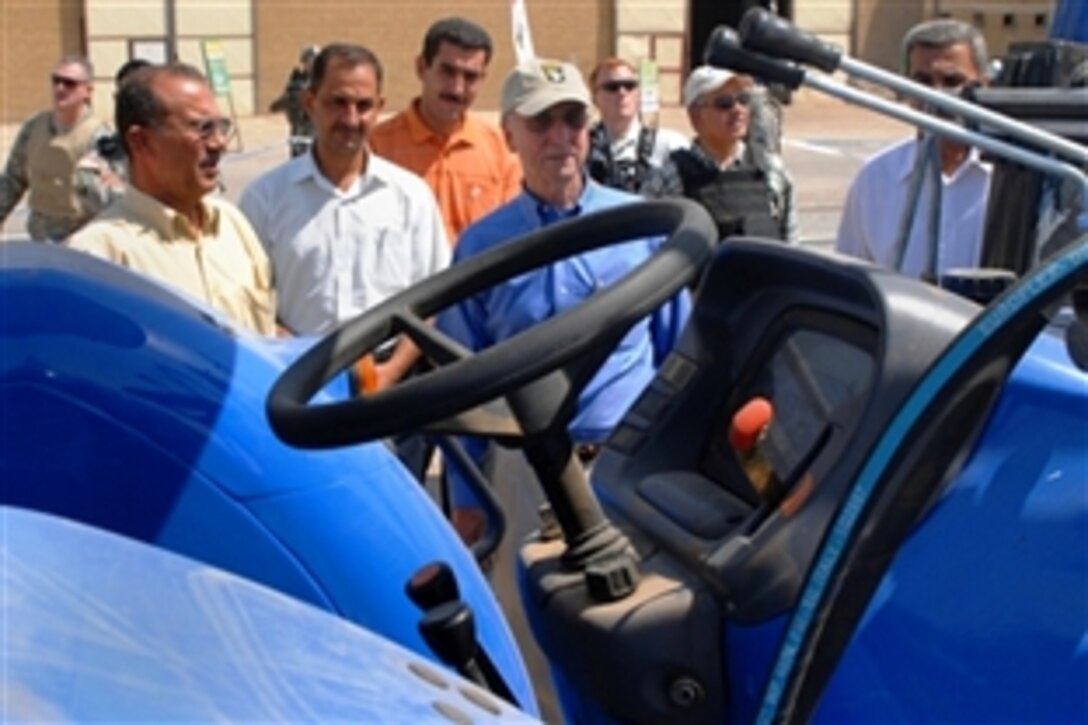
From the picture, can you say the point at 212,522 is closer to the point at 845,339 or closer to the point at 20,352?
the point at 20,352

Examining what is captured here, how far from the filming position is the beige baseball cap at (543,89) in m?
4.59

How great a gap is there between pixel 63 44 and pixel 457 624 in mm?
25386

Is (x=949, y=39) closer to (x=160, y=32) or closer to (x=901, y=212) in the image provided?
(x=901, y=212)

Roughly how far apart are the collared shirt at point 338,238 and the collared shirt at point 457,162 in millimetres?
909

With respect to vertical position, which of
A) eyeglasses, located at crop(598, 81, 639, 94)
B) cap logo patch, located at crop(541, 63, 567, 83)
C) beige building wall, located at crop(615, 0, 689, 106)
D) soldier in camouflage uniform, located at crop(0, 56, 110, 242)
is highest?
cap logo patch, located at crop(541, 63, 567, 83)

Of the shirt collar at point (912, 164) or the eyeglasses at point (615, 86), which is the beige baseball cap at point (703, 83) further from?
the shirt collar at point (912, 164)

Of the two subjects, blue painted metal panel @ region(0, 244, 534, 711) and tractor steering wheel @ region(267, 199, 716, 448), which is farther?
blue painted metal panel @ region(0, 244, 534, 711)

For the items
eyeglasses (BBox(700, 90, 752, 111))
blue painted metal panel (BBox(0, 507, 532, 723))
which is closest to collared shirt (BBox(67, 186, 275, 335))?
blue painted metal panel (BBox(0, 507, 532, 723))

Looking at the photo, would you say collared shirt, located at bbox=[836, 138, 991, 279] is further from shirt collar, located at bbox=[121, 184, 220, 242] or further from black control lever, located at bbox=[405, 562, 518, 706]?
black control lever, located at bbox=[405, 562, 518, 706]

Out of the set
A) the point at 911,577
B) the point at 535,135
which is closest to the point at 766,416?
the point at 911,577

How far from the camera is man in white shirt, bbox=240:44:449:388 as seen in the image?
17.1ft

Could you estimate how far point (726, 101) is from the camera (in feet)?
22.4

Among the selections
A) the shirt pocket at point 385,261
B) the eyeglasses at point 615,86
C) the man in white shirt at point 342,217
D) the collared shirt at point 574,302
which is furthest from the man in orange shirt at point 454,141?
the collared shirt at point 574,302

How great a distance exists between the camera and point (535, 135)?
15.2ft
